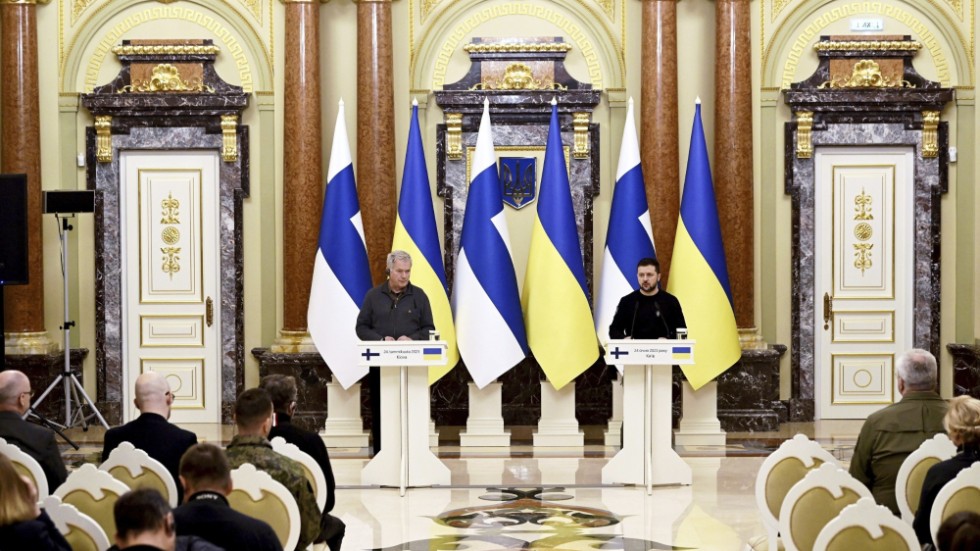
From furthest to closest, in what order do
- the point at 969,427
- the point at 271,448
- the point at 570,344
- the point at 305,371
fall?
1. the point at 305,371
2. the point at 570,344
3. the point at 271,448
4. the point at 969,427

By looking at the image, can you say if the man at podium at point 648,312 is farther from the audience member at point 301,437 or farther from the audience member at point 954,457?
the audience member at point 954,457

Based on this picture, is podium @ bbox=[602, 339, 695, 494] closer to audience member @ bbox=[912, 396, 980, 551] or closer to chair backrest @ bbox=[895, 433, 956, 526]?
chair backrest @ bbox=[895, 433, 956, 526]

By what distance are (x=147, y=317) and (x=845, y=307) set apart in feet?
19.7

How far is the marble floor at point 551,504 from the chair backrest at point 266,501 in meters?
1.97

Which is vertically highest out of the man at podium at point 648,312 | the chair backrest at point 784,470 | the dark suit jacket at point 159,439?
the man at podium at point 648,312

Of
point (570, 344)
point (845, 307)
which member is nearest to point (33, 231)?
point (570, 344)

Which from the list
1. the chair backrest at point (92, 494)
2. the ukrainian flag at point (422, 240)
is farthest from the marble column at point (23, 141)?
the chair backrest at point (92, 494)

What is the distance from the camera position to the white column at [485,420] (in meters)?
11.0

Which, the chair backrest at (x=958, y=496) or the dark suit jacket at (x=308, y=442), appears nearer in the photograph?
the chair backrest at (x=958, y=496)

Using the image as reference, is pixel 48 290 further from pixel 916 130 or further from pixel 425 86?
pixel 916 130

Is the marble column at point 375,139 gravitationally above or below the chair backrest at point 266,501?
above

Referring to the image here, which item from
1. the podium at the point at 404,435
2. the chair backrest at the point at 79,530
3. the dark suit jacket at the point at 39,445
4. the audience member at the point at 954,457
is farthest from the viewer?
the podium at the point at 404,435

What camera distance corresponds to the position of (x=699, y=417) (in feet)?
36.5

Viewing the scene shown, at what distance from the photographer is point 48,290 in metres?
12.1
